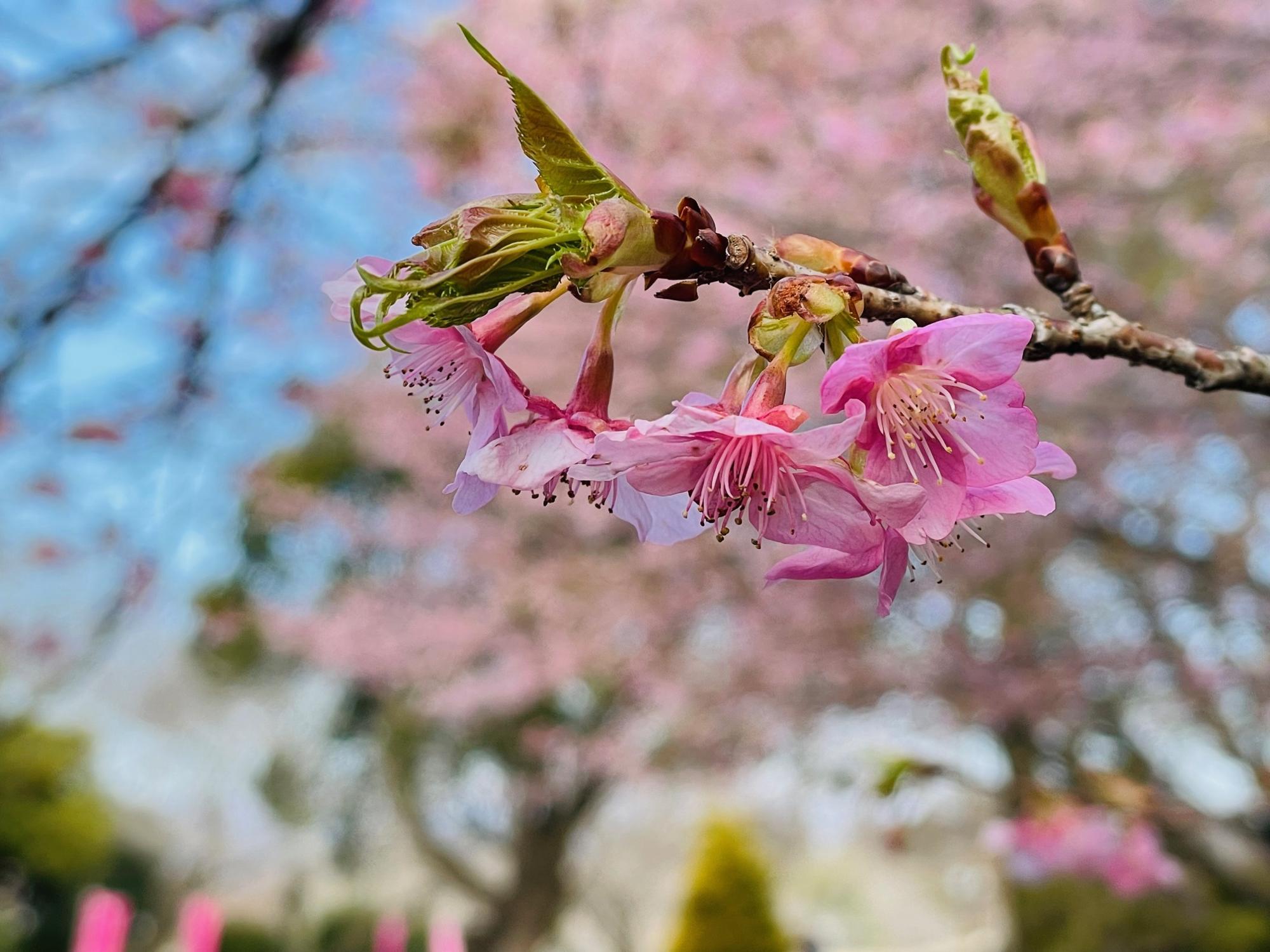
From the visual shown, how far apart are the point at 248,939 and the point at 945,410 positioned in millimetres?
12601

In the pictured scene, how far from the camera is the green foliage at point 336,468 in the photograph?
10680mm

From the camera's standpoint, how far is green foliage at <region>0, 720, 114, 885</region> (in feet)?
30.5

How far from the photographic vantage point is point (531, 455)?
49 centimetres

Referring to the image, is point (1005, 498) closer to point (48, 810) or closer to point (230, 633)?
point (230, 633)

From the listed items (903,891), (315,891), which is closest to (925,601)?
(315,891)

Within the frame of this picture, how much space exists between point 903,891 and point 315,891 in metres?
10.3

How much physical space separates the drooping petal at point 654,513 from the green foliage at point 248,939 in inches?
481

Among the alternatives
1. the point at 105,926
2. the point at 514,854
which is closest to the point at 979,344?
the point at 105,926

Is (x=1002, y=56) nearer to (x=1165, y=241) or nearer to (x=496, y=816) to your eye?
(x=1165, y=241)

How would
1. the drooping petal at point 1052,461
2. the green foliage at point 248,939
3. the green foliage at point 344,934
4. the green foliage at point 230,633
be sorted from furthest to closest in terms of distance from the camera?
the green foliage at point 344,934, the green foliage at point 248,939, the green foliage at point 230,633, the drooping petal at point 1052,461

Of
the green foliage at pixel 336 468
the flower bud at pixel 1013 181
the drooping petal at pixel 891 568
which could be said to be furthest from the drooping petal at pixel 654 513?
the green foliage at pixel 336 468

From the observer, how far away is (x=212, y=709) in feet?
42.3

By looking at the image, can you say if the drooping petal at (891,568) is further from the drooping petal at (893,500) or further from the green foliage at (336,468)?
the green foliage at (336,468)

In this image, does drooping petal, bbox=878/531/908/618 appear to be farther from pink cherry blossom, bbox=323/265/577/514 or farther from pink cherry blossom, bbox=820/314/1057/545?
pink cherry blossom, bbox=323/265/577/514
